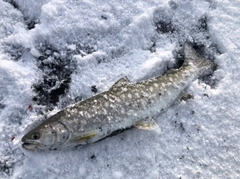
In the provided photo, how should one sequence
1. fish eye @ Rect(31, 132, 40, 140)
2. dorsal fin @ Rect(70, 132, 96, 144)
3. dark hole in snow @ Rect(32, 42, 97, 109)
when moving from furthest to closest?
1. dark hole in snow @ Rect(32, 42, 97, 109)
2. dorsal fin @ Rect(70, 132, 96, 144)
3. fish eye @ Rect(31, 132, 40, 140)

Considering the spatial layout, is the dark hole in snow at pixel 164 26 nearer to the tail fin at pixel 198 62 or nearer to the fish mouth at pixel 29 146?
the tail fin at pixel 198 62

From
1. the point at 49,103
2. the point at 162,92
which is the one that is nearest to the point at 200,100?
the point at 162,92

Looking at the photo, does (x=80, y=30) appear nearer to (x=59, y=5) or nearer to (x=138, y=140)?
(x=59, y=5)

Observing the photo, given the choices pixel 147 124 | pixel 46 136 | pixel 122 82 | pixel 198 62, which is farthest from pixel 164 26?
pixel 46 136

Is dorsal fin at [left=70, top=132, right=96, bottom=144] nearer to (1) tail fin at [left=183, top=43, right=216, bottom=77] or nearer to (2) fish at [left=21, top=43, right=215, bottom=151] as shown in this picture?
(2) fish at [left=21, top=43, right=215, bottom=151]

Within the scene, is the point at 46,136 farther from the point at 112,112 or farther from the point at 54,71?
the point at 54,71

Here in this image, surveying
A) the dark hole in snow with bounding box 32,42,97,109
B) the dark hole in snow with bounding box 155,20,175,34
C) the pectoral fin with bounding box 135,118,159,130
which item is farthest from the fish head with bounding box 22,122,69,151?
the dark hole in snow with bounding box 155,20,175,34

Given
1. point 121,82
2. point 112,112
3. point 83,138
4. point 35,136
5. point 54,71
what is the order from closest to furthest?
point 35,136
point 83,138
point 112,112
point 121,82
point 54,71
